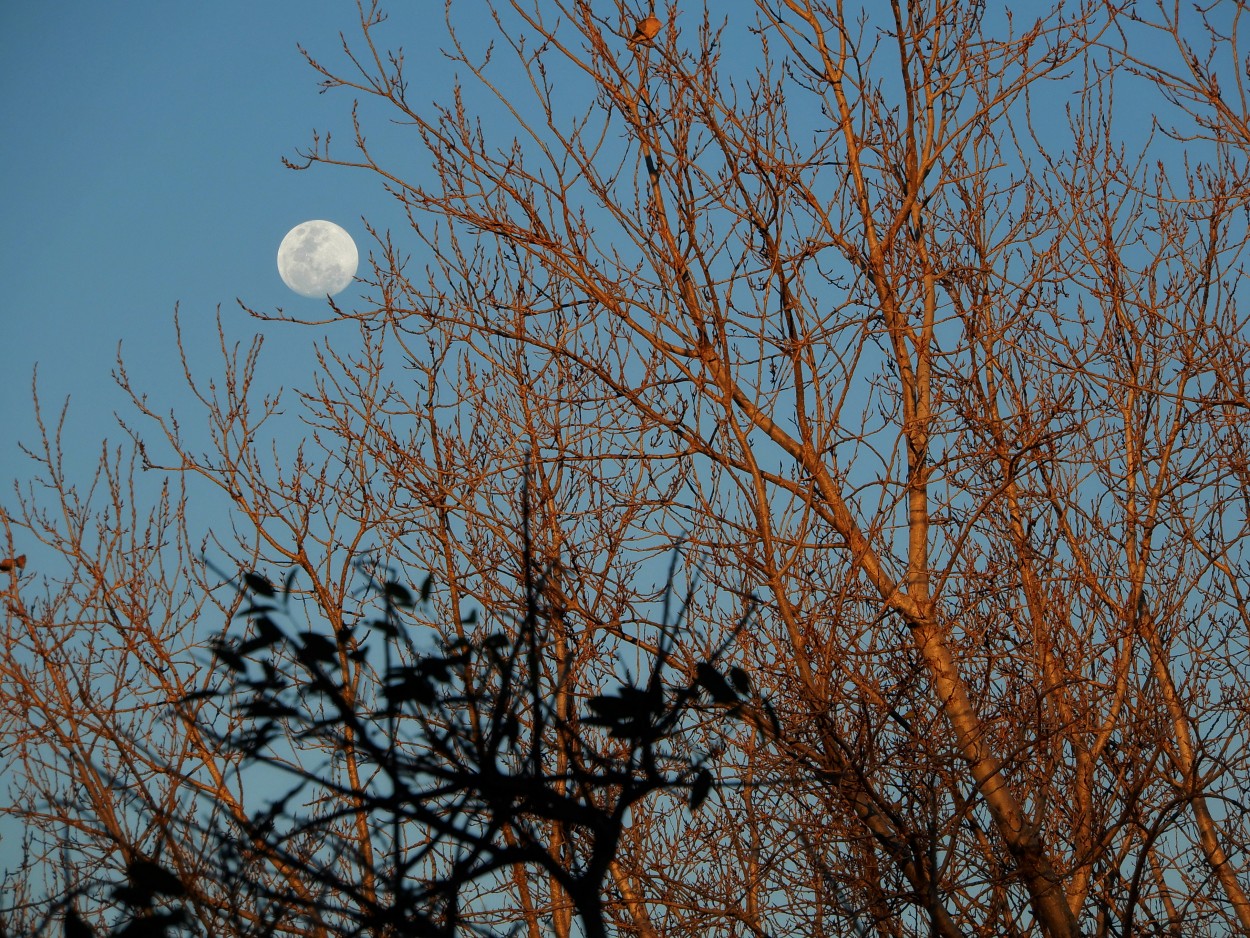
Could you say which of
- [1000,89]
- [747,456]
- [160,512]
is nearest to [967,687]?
[747,456]

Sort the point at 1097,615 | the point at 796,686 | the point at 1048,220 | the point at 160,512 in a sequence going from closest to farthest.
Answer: the point at 796,686 < the point at 1097,615 < the point at 1048,220 < the point at 160,512

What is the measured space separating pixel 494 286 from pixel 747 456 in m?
1.92

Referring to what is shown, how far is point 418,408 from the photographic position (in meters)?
6.86

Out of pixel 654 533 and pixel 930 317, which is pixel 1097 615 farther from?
pixel 654 533

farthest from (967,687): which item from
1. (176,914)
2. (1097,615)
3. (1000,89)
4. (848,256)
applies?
(176,914)

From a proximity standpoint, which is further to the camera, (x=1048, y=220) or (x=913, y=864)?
(x=1048, y=220)

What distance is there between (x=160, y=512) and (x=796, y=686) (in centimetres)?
449

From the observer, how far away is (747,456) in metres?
5.15

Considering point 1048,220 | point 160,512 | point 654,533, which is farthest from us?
point 160,512

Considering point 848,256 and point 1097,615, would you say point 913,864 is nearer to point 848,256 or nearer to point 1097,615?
point 1097,615

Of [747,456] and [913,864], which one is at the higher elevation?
[747,456]

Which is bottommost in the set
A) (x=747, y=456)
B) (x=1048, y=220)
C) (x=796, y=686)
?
(x=796, y=686)

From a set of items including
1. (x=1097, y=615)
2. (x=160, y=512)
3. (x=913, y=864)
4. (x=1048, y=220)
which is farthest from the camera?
(x=160, y=512)

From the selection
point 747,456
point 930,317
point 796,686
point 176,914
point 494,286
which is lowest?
point 176,914
